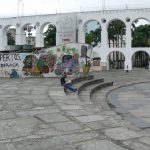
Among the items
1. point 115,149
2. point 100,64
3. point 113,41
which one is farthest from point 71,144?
point 113,41

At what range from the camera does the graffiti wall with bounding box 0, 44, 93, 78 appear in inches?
825

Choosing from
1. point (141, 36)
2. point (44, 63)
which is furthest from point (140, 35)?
point (44, 63)

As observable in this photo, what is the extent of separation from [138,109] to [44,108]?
391cm

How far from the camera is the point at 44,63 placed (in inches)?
827

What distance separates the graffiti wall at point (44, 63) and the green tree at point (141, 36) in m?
45.7

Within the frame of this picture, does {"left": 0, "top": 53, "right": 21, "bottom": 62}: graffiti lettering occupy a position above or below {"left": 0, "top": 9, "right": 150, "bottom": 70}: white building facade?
below

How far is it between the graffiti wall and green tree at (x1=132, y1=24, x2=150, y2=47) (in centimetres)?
4569

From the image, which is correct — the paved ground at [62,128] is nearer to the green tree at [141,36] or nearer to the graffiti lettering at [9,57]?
the graffiti lettering at [9,57]

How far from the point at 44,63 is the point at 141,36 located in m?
54.8

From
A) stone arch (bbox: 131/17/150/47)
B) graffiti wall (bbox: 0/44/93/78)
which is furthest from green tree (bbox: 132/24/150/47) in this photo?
graffiti wall (bbox: 0/44/93/78)

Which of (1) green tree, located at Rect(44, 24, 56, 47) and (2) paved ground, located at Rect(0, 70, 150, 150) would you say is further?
(1) green tree, located at Rect(44, 24, 56, 47)

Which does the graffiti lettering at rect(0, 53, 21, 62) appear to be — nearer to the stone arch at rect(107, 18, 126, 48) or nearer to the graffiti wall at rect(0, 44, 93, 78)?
the graffiti wall at rect(0, 44, 93, 78)

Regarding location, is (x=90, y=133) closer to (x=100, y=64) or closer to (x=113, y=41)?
(x=100, y=64)

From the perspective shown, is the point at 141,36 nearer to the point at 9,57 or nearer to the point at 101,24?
the point at 101,24
